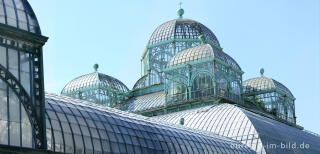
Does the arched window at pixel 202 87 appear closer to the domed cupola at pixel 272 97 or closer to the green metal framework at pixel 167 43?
the green metal framework at pixel 167 43

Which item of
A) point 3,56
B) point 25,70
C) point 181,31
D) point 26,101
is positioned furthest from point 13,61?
point 181,31

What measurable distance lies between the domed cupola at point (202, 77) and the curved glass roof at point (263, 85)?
8.87 m

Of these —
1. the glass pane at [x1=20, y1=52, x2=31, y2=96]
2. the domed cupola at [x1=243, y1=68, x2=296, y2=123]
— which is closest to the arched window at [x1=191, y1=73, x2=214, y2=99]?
the domed cupola at [x1=243, y1=68, x2=296, y2=123]

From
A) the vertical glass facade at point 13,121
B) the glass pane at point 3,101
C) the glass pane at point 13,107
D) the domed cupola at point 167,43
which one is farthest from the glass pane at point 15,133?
the domed cupola at point 167,43

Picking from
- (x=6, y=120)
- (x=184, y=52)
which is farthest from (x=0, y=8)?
(x=184, y=52)

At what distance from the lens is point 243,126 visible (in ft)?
182

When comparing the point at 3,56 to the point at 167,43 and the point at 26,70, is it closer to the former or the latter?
the point at 26,70

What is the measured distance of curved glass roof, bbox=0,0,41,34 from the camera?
99.3 feet

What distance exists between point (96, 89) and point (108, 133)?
3613cm

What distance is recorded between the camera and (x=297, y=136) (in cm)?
6175

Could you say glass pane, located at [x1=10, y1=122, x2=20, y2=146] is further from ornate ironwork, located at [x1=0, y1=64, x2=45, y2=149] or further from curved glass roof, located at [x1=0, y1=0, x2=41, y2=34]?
curved glass roof, located at [x1=0, y1=0, x2=41, y2=34]

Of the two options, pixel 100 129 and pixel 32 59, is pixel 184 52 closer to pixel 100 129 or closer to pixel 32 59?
pixel 100 129

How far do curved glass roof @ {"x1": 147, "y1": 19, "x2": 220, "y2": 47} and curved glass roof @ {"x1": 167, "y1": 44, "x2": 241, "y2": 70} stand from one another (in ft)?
28.2

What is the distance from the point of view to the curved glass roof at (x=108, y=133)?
3412 cm
